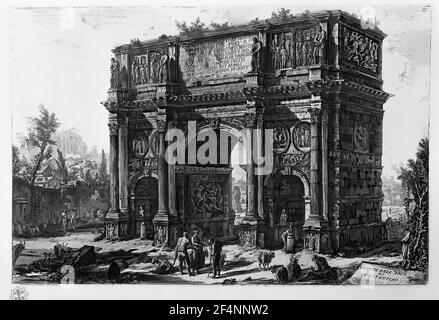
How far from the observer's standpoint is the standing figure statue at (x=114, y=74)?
1324cm

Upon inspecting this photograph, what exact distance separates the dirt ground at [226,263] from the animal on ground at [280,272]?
64 millimetres

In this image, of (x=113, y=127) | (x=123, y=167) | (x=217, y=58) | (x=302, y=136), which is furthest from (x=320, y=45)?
(x=123, y=167)

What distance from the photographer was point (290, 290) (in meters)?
12.3

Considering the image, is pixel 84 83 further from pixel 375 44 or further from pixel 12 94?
pixel 375 44

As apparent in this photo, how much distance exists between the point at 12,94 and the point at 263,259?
6.03 m

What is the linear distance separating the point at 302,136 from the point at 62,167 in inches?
197

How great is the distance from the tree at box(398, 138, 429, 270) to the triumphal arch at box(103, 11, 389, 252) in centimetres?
65

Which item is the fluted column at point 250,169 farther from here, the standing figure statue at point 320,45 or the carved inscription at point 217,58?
the standing figure statue at point 320,45

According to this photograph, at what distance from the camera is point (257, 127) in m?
13.0

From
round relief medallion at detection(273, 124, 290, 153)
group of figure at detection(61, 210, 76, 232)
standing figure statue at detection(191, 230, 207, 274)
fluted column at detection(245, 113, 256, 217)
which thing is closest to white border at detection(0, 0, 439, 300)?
standing figure statue at detection(191, 230, 207, 274)

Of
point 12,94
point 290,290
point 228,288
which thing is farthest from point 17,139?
point 290,290

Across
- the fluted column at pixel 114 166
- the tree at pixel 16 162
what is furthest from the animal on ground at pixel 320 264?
the tree at pixel 16 162
